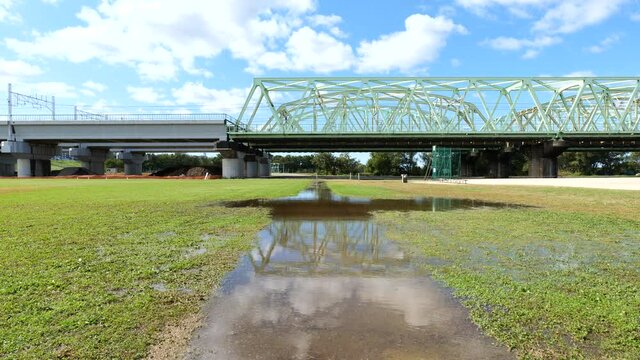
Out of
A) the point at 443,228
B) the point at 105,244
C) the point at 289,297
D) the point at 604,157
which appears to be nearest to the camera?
the point at 289,297

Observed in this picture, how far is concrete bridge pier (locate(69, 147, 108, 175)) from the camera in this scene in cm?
9292

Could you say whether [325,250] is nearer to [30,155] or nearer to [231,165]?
[231,165]

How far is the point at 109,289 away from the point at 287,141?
79.5 m

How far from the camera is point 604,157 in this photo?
4998 inches

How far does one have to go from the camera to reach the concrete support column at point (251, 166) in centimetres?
8969

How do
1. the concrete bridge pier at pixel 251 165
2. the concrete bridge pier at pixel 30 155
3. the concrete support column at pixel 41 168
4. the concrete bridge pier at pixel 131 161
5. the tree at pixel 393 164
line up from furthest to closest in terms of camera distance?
the tree at pixel 393 164
the concrete bridge pier at pixel 131 161
the concrete bridge pier at pixel 251 165
the concrete support column at pixel 41 168
the concrete bridge pier at pixel 30 155

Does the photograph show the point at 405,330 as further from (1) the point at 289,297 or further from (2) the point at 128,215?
(2) the point at 128,215

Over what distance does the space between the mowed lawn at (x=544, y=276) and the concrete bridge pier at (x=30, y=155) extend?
8708cm

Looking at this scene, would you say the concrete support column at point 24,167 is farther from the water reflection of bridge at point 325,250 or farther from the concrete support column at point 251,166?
the water reflection of bridge at point 325,250

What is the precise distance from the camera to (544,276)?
7562 mm

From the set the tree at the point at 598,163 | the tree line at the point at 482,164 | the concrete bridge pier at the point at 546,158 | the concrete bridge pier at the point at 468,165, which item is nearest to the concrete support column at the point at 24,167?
the tree line at the point at 482,164

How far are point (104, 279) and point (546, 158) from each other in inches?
3488

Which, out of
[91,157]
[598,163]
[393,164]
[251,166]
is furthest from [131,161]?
[598,163]

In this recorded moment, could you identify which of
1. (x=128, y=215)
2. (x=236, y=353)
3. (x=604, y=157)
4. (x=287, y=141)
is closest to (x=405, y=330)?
(x=236, y=353)
